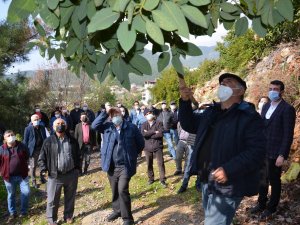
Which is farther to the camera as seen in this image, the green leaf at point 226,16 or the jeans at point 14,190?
the jeans at point 14,190

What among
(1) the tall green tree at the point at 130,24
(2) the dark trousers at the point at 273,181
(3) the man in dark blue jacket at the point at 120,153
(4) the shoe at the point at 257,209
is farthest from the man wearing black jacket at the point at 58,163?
(1) the tall green tree at the point at 130,24

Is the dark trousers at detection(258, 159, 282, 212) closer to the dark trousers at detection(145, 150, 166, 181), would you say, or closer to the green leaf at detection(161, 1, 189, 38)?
the dark trousers at detection(145, 150, 166, 181)

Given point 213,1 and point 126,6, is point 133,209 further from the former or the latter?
point 126,6

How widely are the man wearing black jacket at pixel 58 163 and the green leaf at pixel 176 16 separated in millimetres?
5627

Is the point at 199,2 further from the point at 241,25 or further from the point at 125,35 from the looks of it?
the point at 241,25

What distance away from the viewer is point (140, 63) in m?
1.79

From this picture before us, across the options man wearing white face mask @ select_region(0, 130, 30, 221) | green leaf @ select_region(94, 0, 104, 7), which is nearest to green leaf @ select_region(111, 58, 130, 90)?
green leaf @ select_region(94, 0, 104, 7)

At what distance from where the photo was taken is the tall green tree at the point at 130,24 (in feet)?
4.39

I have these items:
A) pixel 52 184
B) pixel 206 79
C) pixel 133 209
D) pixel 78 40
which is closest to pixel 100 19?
pixel 78 40

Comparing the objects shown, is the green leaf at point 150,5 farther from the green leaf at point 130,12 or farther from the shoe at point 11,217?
the shoe at point 11,217

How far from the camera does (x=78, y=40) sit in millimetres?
1979

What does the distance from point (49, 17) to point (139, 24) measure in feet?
2.01

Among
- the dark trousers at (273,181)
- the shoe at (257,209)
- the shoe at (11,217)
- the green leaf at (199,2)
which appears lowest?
the shoe at (257,209)

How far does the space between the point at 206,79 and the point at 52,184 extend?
15774mm
